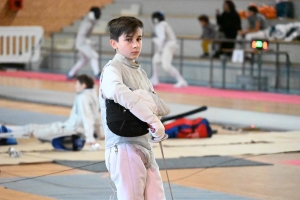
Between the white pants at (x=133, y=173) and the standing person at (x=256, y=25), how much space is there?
41.6ft

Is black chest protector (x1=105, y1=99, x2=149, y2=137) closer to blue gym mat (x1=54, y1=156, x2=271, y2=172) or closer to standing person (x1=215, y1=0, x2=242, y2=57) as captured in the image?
blue gym mat (x1=54, y1=156, x2=271, y2=172)

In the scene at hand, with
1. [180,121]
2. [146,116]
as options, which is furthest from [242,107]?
[146,116]

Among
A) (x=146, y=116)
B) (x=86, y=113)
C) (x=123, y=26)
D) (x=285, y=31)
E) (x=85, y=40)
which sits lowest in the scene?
(x=86, y=113)

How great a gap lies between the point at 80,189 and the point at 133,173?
6.92ft

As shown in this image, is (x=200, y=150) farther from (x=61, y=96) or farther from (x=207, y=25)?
(x=207, y=25)

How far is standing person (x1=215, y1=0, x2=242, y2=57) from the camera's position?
1659 cm

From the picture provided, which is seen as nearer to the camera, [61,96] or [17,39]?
[61,96]

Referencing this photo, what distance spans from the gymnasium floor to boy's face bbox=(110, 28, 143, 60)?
1.96 m

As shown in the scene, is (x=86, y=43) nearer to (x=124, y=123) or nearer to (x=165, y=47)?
(x=165, y=47)

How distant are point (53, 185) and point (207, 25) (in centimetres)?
1154

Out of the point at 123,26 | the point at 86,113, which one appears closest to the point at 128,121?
the point at 123,26

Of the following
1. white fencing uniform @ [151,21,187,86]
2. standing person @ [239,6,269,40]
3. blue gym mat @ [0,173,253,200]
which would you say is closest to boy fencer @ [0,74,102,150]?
blue gym mat @ [0,173,253,200]

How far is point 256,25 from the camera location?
16.6 meters

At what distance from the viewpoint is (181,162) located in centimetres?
741
